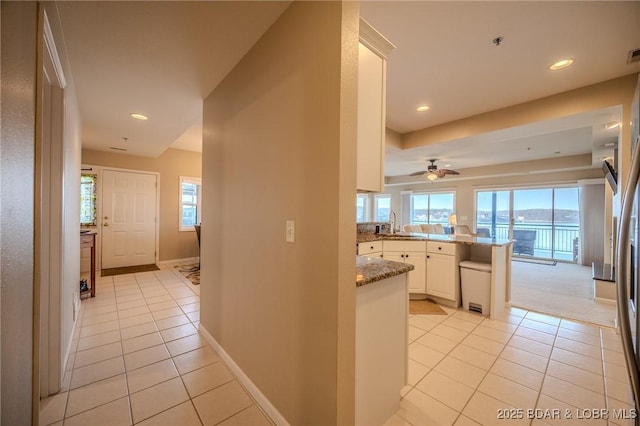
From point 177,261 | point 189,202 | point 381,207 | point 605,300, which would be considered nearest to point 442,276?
point 605,300

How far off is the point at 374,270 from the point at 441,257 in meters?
2.34

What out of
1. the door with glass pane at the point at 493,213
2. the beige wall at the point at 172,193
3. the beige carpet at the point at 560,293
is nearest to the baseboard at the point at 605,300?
the beige carpet at the point at 560,293

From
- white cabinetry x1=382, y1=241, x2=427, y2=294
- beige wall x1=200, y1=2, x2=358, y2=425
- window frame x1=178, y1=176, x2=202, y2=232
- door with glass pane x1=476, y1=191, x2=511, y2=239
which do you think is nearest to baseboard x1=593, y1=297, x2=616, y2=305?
white cabinetry x1=382, y1=241, x2=427, y2=294

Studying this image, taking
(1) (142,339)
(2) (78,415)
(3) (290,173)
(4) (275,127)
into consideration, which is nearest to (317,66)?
(4) (275,127)

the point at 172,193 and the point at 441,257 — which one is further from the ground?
the point at 172,193

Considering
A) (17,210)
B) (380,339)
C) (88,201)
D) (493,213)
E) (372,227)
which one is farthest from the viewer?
(493,213)

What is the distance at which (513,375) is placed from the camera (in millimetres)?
1942

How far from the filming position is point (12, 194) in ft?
2.35

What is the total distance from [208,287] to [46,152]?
5.09ft

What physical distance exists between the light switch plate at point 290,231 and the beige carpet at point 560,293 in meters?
3.72

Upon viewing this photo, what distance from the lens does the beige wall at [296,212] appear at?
1113 millimetres

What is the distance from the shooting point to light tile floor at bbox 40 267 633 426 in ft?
5.11

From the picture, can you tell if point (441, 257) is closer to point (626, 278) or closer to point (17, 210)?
point (626, 278)

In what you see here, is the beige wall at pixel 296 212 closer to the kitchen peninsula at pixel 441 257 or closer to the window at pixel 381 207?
the kitchen peninsula at pixel 441 257
